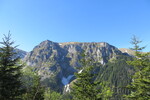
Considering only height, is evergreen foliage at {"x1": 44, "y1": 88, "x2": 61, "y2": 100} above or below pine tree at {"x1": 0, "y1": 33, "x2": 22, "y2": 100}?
below

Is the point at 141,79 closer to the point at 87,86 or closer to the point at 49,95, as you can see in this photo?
the point at 87,86

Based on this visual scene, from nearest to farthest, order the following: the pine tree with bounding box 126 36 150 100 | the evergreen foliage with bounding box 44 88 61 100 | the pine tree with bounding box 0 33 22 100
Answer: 1. the pine tree with bounding box 0 33 22 100
2. the pine tree with bounding box 126 36 150 100
3. the evergreen foliage with bounding box 44 88 61 100

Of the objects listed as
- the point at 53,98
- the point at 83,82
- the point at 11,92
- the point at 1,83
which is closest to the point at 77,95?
the point at 83,82

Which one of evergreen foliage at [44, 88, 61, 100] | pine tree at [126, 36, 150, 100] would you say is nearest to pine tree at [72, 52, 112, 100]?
pine tree at [126, 36, 150, 100]

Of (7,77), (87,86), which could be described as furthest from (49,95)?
(7,77)

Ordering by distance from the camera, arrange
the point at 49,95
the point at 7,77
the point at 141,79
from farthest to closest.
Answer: the point at 49,95, the point at 141,79, the point at 7,77

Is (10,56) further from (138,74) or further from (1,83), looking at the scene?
(138,74)

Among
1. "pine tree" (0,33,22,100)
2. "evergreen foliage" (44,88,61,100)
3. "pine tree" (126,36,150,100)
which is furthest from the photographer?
"evergreen foliage" (44,88,61,100)

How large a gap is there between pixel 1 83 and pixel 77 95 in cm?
961

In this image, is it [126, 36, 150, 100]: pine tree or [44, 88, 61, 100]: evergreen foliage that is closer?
[126, 36, 150, 100]: pine tree

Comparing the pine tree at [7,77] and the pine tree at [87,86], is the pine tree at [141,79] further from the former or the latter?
the pine tree at [7,77]

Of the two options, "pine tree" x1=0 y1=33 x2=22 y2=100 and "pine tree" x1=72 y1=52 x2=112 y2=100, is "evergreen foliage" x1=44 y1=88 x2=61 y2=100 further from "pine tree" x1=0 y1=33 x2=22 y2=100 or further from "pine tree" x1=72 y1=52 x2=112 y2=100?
"pine tree" x1=0 y1=33 x2=22 y2=100

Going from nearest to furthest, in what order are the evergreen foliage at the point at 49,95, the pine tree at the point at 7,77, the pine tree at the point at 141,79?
the pine tree at the point at 7,77 < the pine tree at the point at 141,79 < the evergreen foliage at the point at 49,95

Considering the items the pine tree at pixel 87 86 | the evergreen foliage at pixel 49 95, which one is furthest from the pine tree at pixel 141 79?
the evergreen foliage at pixel 49 95
